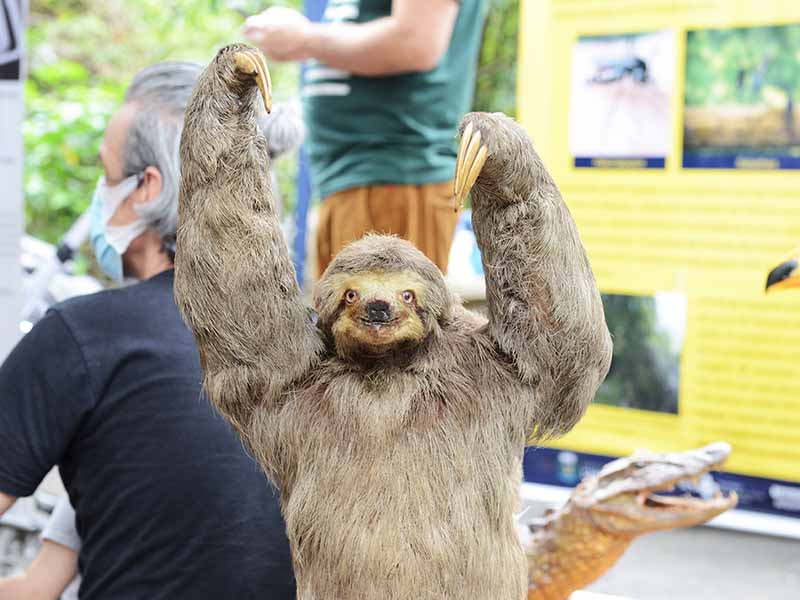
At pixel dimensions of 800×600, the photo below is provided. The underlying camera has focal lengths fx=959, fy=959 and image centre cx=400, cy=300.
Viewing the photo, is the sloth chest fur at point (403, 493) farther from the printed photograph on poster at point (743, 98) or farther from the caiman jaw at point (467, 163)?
the printed photograph on poster at point (743, 98)

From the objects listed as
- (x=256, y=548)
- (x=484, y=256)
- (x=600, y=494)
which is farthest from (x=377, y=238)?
(x=600, y=494)

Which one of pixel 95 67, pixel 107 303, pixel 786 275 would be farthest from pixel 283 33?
pixel 95 67

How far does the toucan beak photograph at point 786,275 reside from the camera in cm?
170

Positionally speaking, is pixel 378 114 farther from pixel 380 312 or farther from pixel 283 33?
pixel 380 312

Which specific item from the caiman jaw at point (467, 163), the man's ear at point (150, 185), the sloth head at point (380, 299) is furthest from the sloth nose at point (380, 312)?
the man's ear at point (150, 185)

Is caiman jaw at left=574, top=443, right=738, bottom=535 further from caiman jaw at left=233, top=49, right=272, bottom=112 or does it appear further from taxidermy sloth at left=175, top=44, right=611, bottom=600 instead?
caiman jaw at left=233, top=49, right=272, bottom=112

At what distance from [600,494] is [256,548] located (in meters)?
0.63

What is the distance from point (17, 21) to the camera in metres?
1.86

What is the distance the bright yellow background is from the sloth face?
1.68m

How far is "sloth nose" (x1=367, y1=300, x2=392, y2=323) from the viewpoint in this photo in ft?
2.62

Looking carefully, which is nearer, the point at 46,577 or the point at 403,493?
the point at 403,493

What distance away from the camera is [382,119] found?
190 centimetres

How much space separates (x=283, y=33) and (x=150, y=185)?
24.4 inches

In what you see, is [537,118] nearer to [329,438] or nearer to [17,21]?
[17,21]
